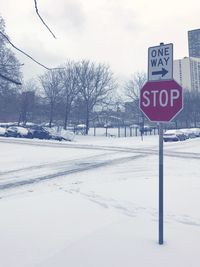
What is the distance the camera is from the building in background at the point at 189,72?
290ft

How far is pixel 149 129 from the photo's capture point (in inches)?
2474

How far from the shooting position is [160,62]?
4.84m

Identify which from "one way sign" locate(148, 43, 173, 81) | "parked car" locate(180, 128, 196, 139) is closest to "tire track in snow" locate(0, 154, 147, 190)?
"one way sign" locate(148, 43, 173, 81)

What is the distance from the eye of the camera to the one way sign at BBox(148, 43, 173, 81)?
186 inches

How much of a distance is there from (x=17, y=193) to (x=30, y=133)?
31.0m

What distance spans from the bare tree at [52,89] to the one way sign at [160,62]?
1932 inches

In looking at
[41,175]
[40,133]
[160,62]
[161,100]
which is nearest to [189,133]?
[40,133]

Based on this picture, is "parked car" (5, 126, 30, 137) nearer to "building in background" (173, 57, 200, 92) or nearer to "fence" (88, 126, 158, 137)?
"fence" (88, 126, 158, 137)

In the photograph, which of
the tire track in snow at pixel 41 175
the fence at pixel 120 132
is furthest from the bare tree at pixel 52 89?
the tire track in snow at pixel 41 175

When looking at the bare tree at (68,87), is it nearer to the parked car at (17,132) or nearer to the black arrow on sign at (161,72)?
the parked car at (17,132)

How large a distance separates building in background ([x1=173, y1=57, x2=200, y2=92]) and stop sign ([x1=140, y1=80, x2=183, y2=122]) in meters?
86.8

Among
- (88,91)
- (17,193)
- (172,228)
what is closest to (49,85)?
(88,91)

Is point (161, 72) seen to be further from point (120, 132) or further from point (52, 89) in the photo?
point (120, 132)

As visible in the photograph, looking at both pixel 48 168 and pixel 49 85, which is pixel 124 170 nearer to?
pixel 48 168
